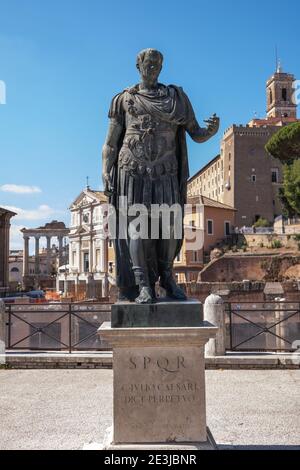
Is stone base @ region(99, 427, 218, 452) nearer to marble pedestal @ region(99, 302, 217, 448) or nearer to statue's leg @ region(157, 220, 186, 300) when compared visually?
marble pedestal @ region(99, 302, 217, 448)

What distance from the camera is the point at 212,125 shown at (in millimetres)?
4070

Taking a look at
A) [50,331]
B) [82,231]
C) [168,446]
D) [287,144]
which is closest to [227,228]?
[287,144]

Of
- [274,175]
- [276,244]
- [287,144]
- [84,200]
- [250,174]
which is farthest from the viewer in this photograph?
[274,175]

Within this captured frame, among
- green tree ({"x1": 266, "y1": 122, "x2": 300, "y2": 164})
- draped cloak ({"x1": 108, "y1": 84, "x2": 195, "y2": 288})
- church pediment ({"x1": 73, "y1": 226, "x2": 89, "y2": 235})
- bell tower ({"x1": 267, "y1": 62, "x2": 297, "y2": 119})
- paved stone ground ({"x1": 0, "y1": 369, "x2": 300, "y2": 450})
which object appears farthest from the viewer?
bell tower ({"x1": 267, "y1": 62, "x2": 297, "y2": 119})

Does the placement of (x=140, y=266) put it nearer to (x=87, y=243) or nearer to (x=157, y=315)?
(x=157, y=315)

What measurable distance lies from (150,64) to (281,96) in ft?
293

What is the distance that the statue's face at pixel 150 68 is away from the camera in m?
3.89

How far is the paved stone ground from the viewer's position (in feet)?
15.0

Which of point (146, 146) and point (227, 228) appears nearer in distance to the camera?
point (146, 146)

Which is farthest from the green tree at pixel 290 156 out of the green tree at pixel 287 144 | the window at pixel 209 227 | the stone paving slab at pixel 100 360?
the stone paving slab at pixel 100 360

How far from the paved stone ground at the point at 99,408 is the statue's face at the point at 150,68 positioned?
3320mm

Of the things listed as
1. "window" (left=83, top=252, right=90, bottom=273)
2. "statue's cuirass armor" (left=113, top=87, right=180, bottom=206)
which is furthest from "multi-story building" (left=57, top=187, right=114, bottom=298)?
"statue's cuirass armor" (left=113, top=87, right=180, bottom=206)

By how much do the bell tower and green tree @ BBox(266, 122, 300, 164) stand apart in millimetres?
48068

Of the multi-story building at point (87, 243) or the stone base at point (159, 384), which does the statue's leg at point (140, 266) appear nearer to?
the stone base at point (159, 384)
